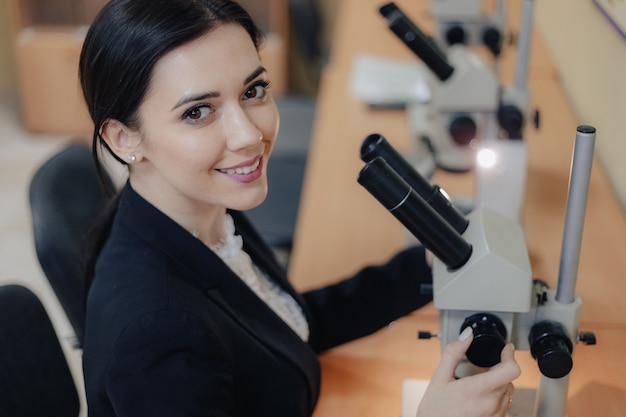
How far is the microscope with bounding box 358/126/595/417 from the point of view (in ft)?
2.75

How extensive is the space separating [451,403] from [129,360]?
0.37 metres

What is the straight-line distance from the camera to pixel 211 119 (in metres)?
1.03

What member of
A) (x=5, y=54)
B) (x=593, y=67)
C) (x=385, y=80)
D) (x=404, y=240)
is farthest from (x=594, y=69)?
(x=5, y=54)

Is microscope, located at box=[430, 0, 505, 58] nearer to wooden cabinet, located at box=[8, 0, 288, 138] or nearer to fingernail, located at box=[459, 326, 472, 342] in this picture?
fingernail, located at box=[459, 326, 472, 342]

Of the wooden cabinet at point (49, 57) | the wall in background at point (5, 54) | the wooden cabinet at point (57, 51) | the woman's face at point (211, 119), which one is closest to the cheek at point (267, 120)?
the woman's face at point (211, 119)

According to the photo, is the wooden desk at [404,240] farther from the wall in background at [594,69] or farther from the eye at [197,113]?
the eye at [197,113]

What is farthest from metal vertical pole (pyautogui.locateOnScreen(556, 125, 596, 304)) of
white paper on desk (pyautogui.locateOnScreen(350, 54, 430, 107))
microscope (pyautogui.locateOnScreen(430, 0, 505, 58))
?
white paper on desk (pyautogui.locateOnScreen(350, 54, 430, 107))

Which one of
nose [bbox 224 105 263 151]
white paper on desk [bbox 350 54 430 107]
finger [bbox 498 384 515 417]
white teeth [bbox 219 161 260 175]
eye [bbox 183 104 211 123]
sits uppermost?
eye [bbox 183 104 211 123]

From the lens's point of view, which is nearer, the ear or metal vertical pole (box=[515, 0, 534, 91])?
the ear

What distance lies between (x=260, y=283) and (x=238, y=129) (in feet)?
1.19

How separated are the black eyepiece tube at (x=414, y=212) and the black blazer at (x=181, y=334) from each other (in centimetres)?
13

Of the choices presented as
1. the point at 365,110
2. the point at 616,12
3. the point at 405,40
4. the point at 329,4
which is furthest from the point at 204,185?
the point at 329,4

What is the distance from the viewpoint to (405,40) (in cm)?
139

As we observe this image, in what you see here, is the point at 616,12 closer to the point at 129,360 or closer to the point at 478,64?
the point at 478,64
